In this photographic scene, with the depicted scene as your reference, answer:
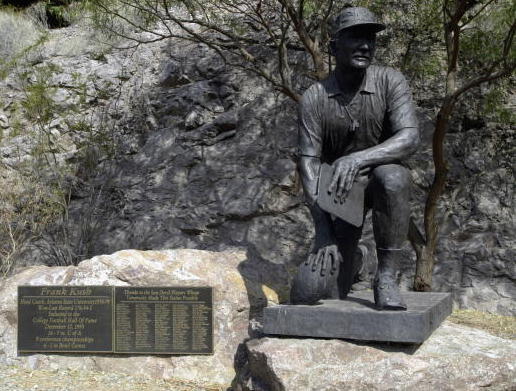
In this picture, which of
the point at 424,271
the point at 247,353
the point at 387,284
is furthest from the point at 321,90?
Answer: the point at 424,271

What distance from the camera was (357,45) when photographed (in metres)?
3.85

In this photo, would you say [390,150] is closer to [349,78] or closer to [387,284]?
[349,78]

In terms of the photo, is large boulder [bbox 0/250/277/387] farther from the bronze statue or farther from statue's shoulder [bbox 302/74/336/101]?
statue's shoulder [bbox 302/74/336/101]

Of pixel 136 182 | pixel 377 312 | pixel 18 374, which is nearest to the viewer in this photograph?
pixel 377 312

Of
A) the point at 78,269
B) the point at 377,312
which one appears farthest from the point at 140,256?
the point at 377,312

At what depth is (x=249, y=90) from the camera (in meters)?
10.3

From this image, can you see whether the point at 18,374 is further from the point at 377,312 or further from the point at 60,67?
the point at 60,67

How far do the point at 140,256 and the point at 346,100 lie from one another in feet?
8.73

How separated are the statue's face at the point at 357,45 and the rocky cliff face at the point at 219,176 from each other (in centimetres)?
392

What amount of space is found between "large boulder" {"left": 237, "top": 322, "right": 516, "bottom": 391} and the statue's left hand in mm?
915

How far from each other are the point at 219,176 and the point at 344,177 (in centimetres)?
606

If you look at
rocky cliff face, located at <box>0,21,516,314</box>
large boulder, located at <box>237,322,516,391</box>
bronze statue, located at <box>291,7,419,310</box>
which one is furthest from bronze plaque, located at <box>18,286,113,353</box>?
rocky cliff face, located at <box>0,21,516,314</box>

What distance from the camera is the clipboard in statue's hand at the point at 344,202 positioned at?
3.72m

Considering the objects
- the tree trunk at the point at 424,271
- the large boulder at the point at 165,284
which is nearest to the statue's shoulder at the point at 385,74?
the large boulder at the point at 165,284
